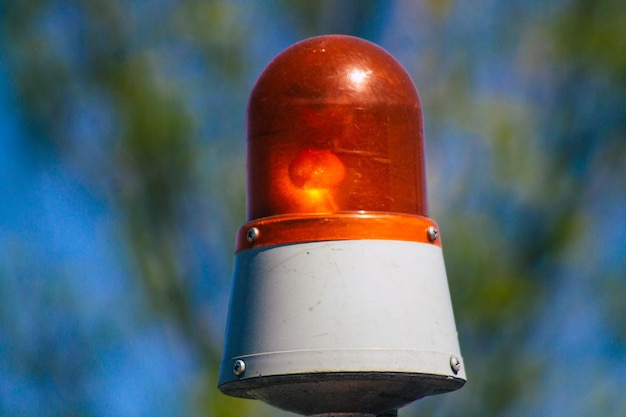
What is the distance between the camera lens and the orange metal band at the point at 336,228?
164 centimetres

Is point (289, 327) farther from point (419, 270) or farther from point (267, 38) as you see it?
point (267, 38)

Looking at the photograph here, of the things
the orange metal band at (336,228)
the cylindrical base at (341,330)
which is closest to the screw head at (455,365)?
the cylindrical base at (341,330)

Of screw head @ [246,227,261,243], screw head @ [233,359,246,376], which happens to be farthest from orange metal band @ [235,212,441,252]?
screw head @ [233,359,246,376]

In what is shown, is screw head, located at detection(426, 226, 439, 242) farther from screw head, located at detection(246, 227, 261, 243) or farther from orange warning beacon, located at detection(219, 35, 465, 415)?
screw head, located at detection(246, 227, 261, 243)

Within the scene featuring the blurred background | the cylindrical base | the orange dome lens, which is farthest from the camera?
the blurred background

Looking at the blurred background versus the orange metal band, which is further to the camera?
the blurred background

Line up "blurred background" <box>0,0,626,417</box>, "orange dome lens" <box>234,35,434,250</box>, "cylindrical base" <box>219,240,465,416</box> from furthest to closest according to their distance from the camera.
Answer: "blurred background" <box>0,0,626,417</box> → "orange dome lens" <box>234,35,434,250</box> → "cylindrical base" <box>219,240,465,416</box>

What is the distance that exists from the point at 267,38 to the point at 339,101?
7.39 feet

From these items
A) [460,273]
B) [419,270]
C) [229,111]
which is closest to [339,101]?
[419,270]

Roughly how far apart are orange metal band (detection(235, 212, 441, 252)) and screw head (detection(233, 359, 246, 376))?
159 millimetres

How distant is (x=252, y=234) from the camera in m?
1.70

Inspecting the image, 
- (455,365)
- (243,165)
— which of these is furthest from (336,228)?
(243,165)

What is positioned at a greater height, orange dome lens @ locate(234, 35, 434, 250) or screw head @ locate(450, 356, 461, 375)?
orange dome lens @ locate(234, 35, 434, 250)

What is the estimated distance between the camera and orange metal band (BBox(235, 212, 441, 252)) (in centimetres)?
164
